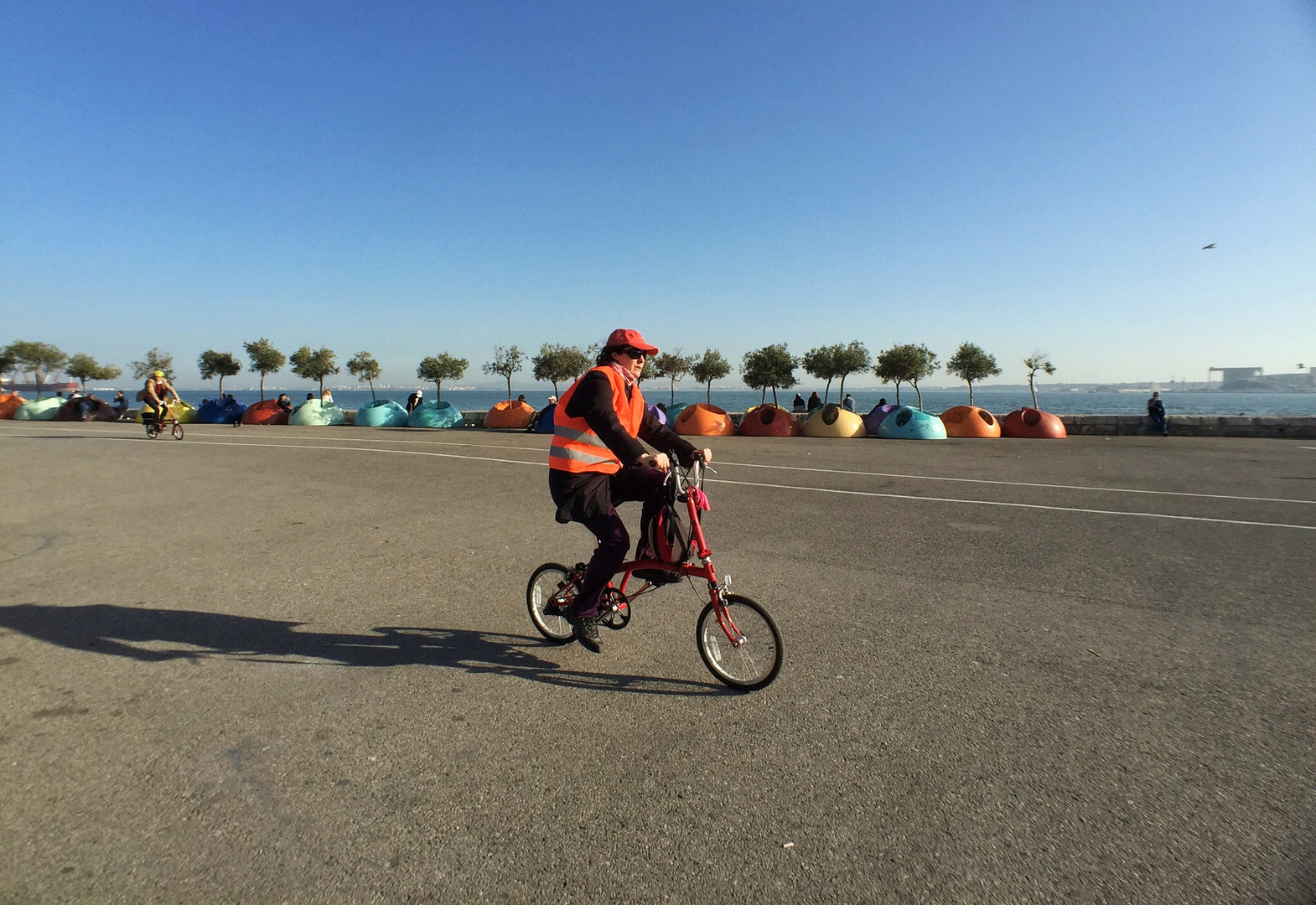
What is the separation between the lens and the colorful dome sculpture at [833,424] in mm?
23734

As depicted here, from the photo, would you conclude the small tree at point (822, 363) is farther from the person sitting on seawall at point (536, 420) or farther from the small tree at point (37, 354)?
the small tree at point (37, 354)

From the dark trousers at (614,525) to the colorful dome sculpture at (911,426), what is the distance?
2038 cm

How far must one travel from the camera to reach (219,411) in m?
31.5

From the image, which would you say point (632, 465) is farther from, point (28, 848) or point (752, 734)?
point (28, 848)

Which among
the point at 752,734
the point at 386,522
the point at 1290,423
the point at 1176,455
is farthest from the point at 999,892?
the point at 1290,423

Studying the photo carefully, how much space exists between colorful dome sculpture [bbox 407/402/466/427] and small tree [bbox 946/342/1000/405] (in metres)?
26.0

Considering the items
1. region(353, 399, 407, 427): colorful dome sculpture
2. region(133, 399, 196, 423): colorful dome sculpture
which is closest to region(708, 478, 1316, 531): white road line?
region(353, 399, 407, 427): colorful dome sculpture

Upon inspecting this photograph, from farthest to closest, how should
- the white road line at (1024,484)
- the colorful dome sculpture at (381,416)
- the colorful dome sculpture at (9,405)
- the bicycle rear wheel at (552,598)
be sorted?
the colorful dome sculpture at (9,405), the colorful dome sculpture at (381,416), the white road line at (1024,484), the bicycle rear wheel at (552,598)

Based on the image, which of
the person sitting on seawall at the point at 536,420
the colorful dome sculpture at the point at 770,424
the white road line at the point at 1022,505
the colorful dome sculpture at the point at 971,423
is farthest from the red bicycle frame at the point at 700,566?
the person sitting on seawall at the point at 536,420

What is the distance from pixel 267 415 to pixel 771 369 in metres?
25.9

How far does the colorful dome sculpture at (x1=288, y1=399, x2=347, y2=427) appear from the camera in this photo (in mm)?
29375

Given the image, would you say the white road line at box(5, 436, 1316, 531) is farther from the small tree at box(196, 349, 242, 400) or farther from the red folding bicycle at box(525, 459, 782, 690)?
the small tree at box(196, 349, 242, 400)

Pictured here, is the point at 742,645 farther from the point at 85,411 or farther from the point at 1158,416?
the point at 85,411

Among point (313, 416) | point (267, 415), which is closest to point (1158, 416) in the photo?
point (313, 416)
